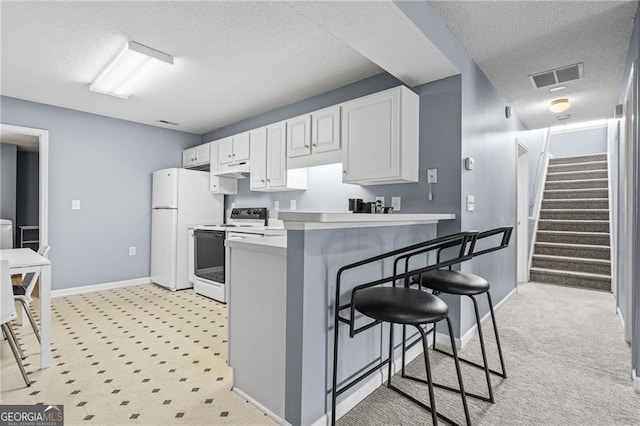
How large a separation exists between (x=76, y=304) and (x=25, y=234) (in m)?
3.46

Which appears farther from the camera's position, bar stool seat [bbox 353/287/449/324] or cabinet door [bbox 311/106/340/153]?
cabinet door [bbox 311/106/340/153]

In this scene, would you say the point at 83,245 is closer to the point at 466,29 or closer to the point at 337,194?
the point at 337,194

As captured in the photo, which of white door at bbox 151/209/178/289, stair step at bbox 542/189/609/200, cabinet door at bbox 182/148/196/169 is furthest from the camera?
stair step at bbox 542/189/609/200

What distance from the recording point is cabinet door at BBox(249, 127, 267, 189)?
3.83 meters

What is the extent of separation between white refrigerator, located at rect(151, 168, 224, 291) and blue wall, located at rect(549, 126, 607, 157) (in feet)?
25.1

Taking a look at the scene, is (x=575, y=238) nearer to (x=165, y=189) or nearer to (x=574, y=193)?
(x=574, y=193)

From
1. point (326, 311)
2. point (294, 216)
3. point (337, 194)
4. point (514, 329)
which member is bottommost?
point (514, 329)

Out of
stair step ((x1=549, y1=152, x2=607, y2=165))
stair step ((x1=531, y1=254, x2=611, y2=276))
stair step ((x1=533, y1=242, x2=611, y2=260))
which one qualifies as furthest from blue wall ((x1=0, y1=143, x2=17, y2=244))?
stair step ((x1=549, y1=152, x2=607, y2=165))

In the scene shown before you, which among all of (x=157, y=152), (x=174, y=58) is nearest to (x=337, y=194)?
(x=174, y=58)

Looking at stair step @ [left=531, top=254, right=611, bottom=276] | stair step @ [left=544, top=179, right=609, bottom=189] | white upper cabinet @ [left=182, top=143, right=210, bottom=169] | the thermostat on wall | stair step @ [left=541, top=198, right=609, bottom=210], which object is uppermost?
white upper cabinet @ [left=182, top=143, right=210, bottom=169]

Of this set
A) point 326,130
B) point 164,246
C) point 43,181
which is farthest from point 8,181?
point 326,130

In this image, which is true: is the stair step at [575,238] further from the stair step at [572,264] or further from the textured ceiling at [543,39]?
the textured ceiling at [543,39]

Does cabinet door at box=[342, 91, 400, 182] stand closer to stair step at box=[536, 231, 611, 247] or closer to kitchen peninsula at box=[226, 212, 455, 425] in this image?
kitchen peninsula at box=[226, 212, 455, 425]

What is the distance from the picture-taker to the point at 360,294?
1.55 metres
